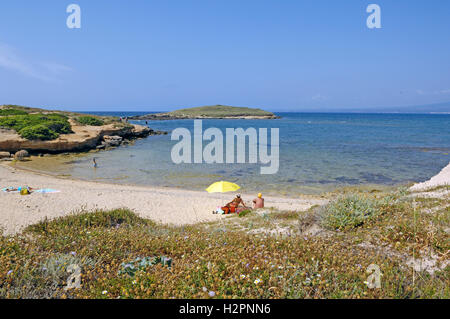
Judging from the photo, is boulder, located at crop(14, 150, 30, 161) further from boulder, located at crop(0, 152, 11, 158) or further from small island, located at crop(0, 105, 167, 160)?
boulder, located at crop(0, 152, 11, 158)

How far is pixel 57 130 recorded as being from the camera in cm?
3397

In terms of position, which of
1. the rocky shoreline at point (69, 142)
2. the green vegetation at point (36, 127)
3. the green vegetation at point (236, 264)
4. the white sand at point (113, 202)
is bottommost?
the white sand at point (113, 202)

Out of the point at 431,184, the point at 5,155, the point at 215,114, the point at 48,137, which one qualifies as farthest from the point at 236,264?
the point at 215,114

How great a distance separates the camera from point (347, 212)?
6.27 m

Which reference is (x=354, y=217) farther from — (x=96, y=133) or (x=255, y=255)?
(x=96, y=133)

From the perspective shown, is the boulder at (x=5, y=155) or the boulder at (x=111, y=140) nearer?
the boulder at (x=5, y=155)

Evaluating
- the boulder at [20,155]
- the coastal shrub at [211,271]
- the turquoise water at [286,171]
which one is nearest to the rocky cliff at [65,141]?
the boulder at [20,155]

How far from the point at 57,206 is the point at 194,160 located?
58.0 ft

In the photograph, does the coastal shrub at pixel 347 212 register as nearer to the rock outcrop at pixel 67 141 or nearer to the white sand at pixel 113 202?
the white sand at pixel 113 202

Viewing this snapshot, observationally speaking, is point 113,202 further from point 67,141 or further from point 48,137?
point 48,137

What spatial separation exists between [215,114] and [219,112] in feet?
35.3

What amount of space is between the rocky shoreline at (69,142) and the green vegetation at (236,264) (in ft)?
92.9

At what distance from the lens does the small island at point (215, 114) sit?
449ft
